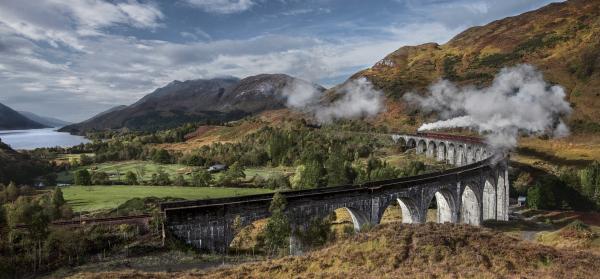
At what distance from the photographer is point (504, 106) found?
9600 centimetres

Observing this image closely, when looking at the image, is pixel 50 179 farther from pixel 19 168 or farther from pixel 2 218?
pixel 2 218

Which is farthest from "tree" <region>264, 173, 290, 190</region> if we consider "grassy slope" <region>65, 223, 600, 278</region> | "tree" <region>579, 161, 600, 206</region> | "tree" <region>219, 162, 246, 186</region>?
"tree" <region>579, 161, 600, 206</region>

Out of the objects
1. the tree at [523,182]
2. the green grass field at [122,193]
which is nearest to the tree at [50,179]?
the green grass field at [122,193]

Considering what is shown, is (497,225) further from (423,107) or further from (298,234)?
(423,107)

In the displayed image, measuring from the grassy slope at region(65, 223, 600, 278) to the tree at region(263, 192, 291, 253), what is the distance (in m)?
3.70

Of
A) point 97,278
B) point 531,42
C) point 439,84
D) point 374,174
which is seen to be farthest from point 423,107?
point 97,278

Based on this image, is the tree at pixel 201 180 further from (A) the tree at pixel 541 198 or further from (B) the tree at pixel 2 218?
(A) the tree at pixel 541 198

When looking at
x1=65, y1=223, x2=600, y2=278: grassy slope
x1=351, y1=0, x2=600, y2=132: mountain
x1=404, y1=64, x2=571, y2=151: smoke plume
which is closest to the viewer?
x1=65, y1=223, x2=600, y2=278: grassy slope

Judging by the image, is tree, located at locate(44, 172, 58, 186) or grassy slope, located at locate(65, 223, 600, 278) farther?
tree, located at locate(44, 172, 58, 186)

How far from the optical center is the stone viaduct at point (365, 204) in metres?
25.5

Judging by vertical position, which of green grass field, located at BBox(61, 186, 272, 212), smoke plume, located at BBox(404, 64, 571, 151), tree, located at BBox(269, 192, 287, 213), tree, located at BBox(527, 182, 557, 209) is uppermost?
smoke plume, located at BBox(404, 64, 571, 151)

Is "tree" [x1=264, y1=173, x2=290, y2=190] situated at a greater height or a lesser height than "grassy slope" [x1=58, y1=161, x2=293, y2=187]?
lesser

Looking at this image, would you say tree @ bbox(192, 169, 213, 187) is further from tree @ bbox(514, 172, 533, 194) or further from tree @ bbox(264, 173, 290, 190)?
tree @ bbox(514, 172, 533, 194)

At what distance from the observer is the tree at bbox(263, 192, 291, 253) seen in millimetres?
27531
